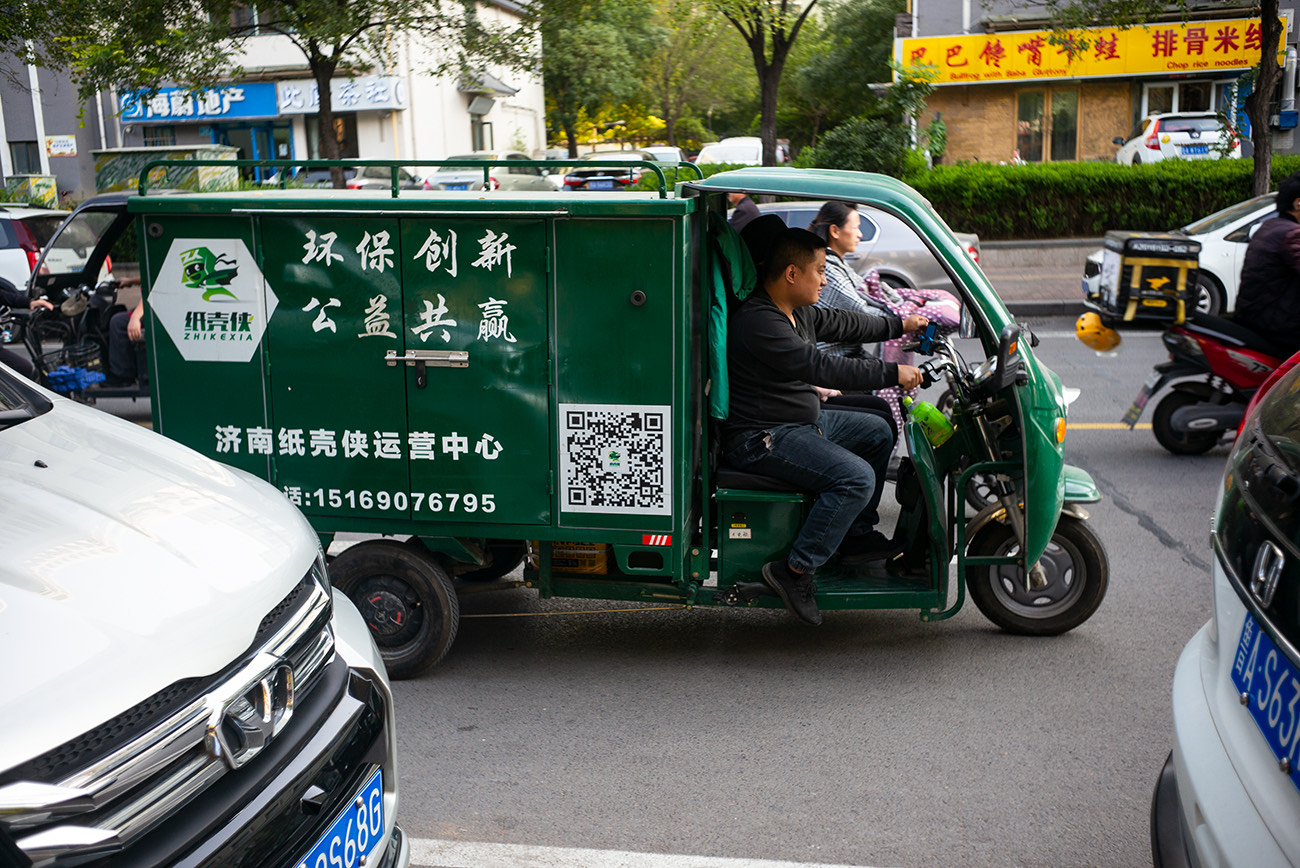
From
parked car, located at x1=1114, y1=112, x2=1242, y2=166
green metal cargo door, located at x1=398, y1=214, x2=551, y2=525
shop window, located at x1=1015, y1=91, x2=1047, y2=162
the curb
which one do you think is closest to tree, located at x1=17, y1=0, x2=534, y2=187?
the curb

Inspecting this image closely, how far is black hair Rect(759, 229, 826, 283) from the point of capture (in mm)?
4355

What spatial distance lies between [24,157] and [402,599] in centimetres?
3296

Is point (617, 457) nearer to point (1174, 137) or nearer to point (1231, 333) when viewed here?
point (1231, 333)

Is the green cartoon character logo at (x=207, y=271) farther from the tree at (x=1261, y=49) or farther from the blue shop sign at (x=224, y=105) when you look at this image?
the blue shop sign at (x=224, y=105)

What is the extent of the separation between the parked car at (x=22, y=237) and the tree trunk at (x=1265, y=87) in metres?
15.1

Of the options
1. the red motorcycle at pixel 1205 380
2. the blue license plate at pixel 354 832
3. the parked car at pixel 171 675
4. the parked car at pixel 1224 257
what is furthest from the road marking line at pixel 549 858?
the parked car at pixel 1224 257

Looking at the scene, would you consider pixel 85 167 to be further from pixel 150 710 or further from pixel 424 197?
pixel 150 710

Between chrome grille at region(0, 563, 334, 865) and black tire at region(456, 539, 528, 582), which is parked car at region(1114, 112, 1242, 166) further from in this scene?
chrome grille at region(0, 563, 334, 865)

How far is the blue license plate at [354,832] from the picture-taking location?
2.30 metres

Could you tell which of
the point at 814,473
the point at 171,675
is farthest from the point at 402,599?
the point at 171,675

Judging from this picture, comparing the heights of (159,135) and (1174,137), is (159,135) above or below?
above

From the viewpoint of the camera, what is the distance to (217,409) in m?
4.51

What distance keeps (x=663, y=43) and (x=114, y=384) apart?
1342 inches

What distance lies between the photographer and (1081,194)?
16781 millimetres
